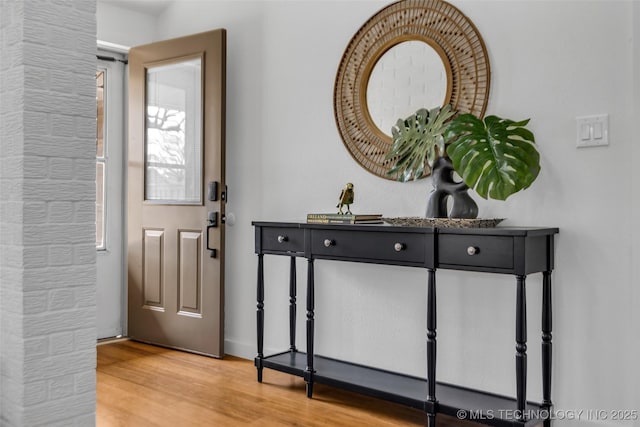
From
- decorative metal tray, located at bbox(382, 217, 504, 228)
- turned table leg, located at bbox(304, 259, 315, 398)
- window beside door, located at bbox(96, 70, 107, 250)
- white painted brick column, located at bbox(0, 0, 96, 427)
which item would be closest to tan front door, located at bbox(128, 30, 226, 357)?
window beside door, located at bbox(96, 70, 107, 250)

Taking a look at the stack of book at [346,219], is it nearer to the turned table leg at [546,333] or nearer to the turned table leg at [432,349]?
the turned table leg at [432,349]

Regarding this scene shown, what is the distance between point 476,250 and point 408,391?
725mm

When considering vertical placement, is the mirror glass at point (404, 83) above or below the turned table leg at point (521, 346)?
above

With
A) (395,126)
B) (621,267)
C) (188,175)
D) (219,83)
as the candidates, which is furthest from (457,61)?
(188,175)

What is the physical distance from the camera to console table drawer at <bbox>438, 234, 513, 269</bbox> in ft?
6.86

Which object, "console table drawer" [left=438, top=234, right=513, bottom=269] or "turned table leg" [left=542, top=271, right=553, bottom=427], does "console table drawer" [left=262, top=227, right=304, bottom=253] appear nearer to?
"console table drawer" [left=438, top=234, right=513, bottom=269]

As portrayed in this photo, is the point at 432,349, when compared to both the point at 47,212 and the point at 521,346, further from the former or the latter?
the point at 47,212

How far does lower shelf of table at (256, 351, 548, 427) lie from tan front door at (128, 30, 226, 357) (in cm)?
78

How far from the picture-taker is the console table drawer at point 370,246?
7.70 ft

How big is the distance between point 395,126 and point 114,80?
2255 millimetres

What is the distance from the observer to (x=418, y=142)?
Result: 255 centimetres

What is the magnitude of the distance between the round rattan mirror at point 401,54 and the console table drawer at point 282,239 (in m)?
0.50

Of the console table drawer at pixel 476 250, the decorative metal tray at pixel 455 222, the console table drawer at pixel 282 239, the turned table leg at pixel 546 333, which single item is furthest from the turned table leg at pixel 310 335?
the turned table leg at pixel 546 333

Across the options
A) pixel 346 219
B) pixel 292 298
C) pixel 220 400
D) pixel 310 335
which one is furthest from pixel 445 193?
pixel 220 400
